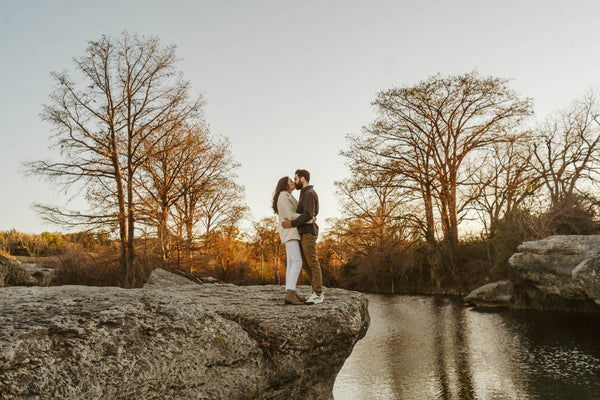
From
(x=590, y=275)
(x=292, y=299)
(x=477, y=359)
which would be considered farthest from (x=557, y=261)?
(x=292, y=299)

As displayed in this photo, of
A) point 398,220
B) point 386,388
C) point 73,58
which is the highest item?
point 73,58

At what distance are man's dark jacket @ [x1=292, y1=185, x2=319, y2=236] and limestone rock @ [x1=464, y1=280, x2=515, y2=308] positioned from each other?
1690 cm

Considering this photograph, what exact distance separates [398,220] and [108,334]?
2877 centimetres

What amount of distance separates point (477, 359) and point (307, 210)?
6.73 meters

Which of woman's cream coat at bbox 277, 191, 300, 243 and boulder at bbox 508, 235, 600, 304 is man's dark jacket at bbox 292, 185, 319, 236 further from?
boulder at bbox 508, 235, 600, 304

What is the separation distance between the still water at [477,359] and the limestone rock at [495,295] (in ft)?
Result: 11.6

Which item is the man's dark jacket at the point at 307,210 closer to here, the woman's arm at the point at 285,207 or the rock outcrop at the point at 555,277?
the woman's arm at the point at 285,207

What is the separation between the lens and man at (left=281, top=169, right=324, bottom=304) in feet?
21.6

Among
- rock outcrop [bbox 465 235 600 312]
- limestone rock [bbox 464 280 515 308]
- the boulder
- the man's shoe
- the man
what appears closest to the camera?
the man's shoe

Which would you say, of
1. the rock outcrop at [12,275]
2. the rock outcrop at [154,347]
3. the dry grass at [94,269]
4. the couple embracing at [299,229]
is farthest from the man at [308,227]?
the dry grass at [94,269]

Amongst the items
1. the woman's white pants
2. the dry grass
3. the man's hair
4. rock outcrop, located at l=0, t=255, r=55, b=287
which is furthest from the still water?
the dry grass

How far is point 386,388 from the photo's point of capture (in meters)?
8.67

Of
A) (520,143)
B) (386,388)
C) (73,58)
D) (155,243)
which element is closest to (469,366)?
(386,388)

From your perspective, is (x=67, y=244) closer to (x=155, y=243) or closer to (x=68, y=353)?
(x=155, y=243)
